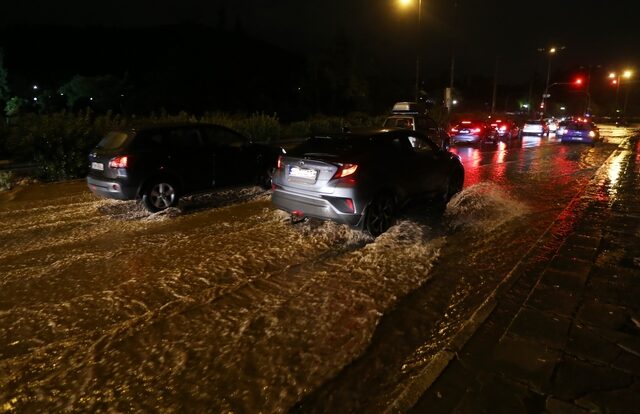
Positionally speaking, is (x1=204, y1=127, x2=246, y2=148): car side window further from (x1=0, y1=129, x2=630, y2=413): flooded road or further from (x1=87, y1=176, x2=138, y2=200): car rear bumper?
(x1=87, y1=176, x2=138, y2=200): car rear bumper

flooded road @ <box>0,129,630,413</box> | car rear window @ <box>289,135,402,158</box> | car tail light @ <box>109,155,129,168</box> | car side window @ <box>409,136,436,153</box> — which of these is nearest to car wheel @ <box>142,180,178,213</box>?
flooded road @ <box>0,129,630,413</box>

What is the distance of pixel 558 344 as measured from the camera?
3.72 m

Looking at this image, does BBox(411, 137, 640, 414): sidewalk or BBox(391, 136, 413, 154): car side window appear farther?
BBox(391, 136, 413, 154): car side window

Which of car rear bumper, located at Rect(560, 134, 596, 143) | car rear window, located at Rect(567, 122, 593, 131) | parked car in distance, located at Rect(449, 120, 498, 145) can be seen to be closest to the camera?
parked car in distance, located at Rect(449, 120, 498, 145)

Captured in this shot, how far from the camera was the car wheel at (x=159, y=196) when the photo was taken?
7.92m

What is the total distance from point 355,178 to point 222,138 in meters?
3.82

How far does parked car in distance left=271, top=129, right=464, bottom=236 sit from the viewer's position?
20.2ft

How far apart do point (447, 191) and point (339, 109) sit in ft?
142

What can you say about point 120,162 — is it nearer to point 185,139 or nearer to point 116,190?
point 116,190

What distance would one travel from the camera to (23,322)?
4.11 meters

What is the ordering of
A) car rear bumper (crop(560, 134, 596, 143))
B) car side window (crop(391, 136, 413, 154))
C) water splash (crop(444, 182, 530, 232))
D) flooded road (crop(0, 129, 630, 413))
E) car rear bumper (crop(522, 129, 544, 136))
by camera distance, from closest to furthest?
flooded road (crop(0, 129, 630, 413)) < car side window (crop(391, 136, 413, 154)) < water splash (crop(444, 182, 530, 232)) < car rear bumper (crop(560, 134, 596, 143)) < car rear bumper (crop(522, 129, 544, 136))

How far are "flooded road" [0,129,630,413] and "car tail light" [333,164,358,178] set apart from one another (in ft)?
2.99

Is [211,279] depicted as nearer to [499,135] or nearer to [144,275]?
[144,275]

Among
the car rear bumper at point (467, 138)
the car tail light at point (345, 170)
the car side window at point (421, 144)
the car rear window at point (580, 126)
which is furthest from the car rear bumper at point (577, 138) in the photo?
the car tail light at point (345, 170)
